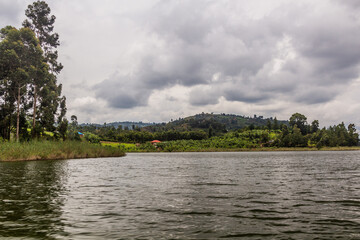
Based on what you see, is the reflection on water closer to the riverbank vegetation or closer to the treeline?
the riverbank vegetation

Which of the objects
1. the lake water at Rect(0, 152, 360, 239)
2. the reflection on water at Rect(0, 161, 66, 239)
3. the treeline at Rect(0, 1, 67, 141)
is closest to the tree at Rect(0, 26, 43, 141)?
the treeline at Rect(0, 1, 67, 141)

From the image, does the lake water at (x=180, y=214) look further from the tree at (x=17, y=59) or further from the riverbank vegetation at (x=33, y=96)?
the tree at (x=17, y=59)

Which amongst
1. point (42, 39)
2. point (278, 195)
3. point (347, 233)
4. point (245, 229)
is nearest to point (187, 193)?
point (278, 195)

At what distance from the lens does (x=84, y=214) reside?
13.3 meters

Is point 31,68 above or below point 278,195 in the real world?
above

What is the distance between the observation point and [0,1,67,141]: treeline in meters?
68.4

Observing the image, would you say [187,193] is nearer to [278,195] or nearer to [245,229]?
Result: [278,195]

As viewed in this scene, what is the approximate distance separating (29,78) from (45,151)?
2258 centimetres

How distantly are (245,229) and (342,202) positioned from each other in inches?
348

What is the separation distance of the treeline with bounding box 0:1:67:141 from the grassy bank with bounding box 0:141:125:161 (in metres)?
12.1

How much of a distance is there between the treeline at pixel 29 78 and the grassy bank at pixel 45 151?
12.1 meters

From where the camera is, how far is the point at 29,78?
228 feet

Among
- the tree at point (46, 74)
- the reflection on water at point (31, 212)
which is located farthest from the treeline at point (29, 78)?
the reflection on water at point (31, 212)

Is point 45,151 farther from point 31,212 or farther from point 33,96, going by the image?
point 31,212
